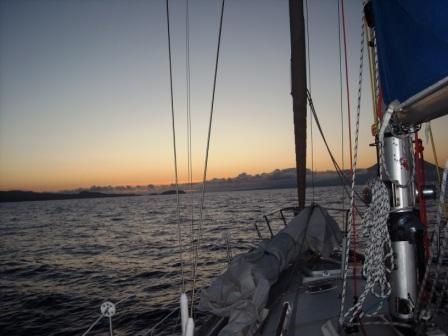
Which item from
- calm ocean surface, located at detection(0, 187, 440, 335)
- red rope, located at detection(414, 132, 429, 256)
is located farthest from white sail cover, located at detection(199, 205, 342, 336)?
calm ocean surface, located at detection(0, 187, 440, 335)

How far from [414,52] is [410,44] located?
6cm

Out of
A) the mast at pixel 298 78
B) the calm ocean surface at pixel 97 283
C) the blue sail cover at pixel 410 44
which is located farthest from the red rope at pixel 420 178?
the calm ocean surface at pixel 97 283

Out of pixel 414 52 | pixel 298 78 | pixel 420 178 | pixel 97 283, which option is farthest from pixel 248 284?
pixel 97 283

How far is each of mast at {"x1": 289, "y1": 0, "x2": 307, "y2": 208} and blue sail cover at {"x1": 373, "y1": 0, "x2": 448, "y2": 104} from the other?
3567 mm

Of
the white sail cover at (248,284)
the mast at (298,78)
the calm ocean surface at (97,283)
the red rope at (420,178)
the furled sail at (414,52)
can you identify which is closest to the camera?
the furled sail at (414,52)

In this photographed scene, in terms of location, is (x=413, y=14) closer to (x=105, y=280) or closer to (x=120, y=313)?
(x=120, y=313)

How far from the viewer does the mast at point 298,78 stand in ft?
A: 18.0

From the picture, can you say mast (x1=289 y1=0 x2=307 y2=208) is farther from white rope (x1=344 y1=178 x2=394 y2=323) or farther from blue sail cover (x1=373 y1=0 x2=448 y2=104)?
white rope (x1=344 y1=178 x2=394 y2=323)

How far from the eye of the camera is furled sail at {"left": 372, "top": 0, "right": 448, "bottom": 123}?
1.64m

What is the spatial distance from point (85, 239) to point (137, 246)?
886 cm

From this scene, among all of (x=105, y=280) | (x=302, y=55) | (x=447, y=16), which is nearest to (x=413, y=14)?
(x=447, y=16)

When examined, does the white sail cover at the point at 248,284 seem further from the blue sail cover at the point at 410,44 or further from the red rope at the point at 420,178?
the blue sail cover at the point at 410,44

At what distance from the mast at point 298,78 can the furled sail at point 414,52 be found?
356 centimetres

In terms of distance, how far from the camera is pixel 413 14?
1.81m
